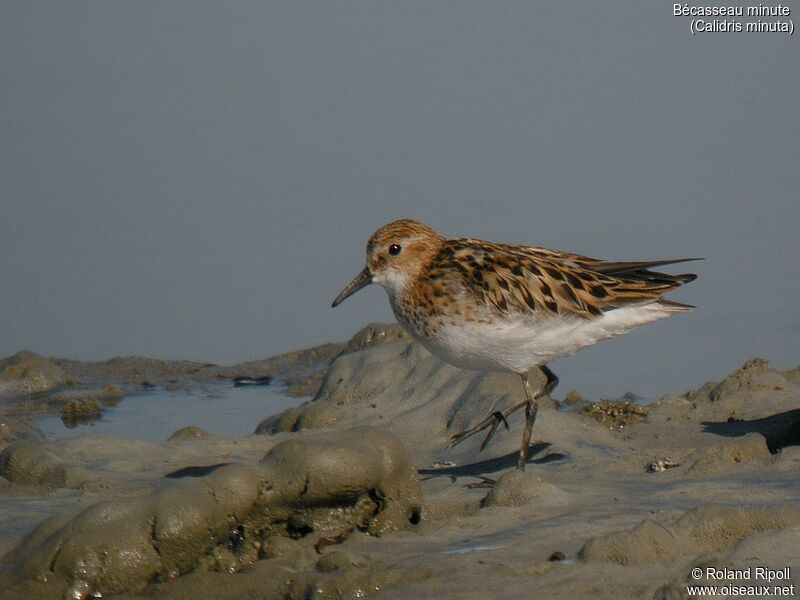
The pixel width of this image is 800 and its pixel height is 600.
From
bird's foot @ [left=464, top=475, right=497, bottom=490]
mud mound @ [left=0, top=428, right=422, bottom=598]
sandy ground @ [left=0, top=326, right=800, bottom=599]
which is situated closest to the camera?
sandy ground @ [left=0, top=326, right=800, bottom=599]

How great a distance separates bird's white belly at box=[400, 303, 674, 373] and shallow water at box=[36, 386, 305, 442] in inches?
146

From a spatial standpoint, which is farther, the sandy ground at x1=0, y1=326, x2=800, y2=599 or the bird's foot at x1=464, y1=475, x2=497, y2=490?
the bird's foot at x1=464, y1=475, x2=497, y2=490

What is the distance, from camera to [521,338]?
9062 millimetres

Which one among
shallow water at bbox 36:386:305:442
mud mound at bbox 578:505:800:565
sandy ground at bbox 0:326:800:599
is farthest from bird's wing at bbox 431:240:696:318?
shallow water at bbox 36:386:305:442

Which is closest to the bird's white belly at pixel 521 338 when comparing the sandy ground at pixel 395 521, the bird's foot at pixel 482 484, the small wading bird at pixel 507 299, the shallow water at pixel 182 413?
the small wading bird at pixel 507 299

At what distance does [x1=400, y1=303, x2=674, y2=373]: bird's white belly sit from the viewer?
9031 mm

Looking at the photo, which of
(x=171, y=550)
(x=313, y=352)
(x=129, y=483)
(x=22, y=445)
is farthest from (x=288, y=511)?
(x=313, y=352)

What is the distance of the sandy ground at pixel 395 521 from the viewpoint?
623 cm

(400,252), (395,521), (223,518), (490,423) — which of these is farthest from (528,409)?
(223,518)

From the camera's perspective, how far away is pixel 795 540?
6246 mm

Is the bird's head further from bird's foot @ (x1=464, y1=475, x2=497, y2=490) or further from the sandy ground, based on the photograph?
bird's foot @ (x1=464, y1=475, x2=497, y2=490)

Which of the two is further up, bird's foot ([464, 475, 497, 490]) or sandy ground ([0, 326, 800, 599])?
sandy ground ([0, 326, 800, 599])

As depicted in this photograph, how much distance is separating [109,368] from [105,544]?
9.08 metres

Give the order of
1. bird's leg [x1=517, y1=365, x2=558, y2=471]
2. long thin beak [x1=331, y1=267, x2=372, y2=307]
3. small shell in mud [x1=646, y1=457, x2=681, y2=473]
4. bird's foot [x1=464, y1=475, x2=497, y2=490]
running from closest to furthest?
bird's foot [x1=464, y1=475, x2=497, y2=490], small shell in mud [x1=646, y1=457, x2=681, y2=473], bird's leg [x1=517, y1=365, x2=558, y2=471], long thin beak [x1=331, y1=267, x2=372, y2=307]
